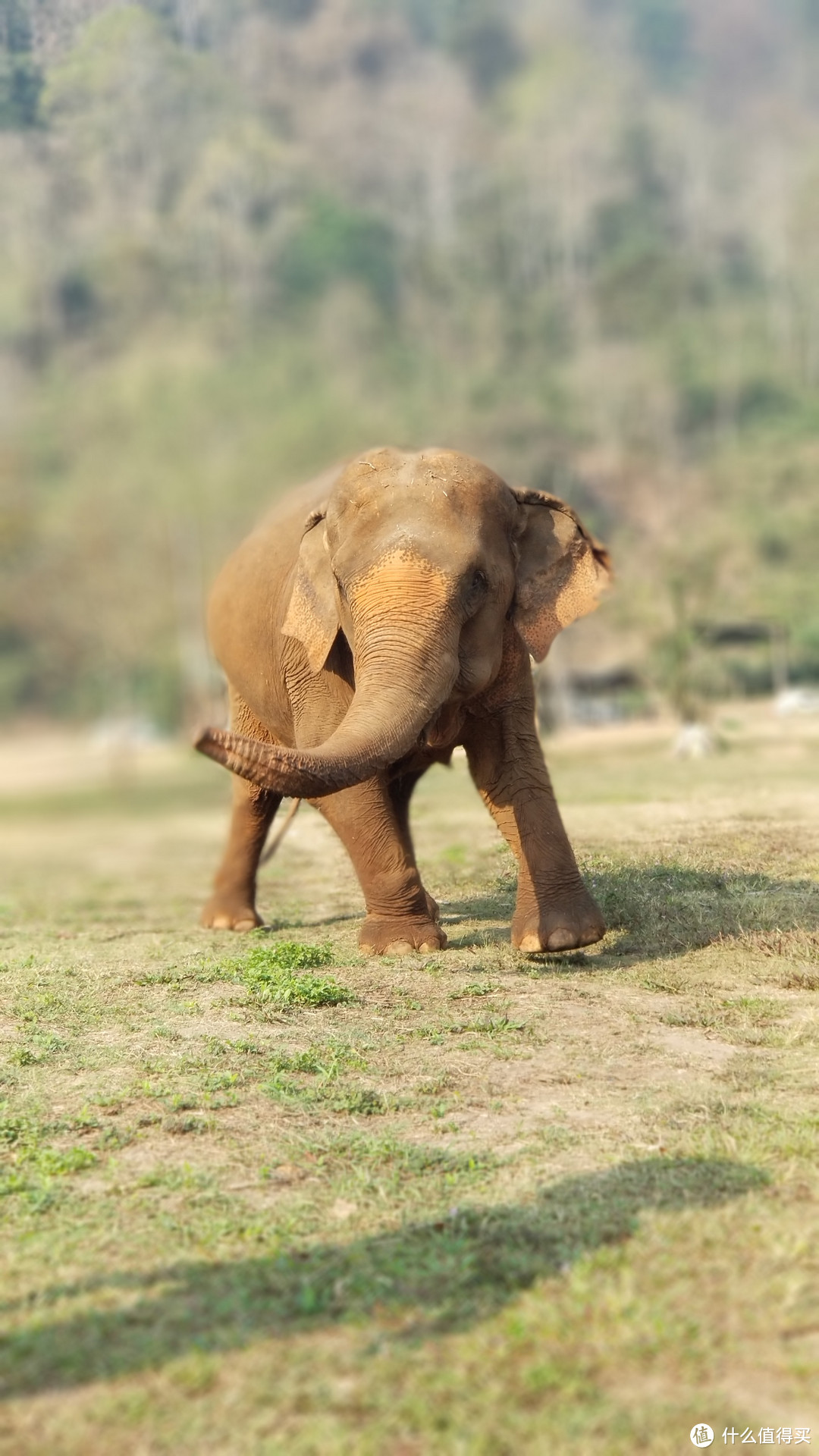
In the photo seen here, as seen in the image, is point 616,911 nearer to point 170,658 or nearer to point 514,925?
point 514,925

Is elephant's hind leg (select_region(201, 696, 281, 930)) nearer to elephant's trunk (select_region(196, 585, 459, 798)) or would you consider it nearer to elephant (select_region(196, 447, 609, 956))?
elephant (select_region(196, 447, 609, 956))

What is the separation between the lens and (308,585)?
8836 millimetres

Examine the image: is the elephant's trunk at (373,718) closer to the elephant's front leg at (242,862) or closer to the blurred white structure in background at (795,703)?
the elephant's front leg at (242,862)

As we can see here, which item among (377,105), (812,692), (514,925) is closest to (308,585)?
(514,925)

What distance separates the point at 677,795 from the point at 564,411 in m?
68.9

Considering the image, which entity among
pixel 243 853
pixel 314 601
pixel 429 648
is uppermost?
pixel 314 601

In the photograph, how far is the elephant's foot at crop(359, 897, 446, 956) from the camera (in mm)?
8602

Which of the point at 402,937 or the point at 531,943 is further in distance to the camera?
the point at 402,937

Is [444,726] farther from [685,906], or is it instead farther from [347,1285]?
[347,1285]

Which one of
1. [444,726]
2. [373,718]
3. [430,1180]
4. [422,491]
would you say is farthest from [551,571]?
[430,1180]

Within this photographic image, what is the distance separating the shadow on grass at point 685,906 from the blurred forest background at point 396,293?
352 centimetres

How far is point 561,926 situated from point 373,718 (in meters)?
1.74

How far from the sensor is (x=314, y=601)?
8.78 metres

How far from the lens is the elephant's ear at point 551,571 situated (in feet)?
28.8
